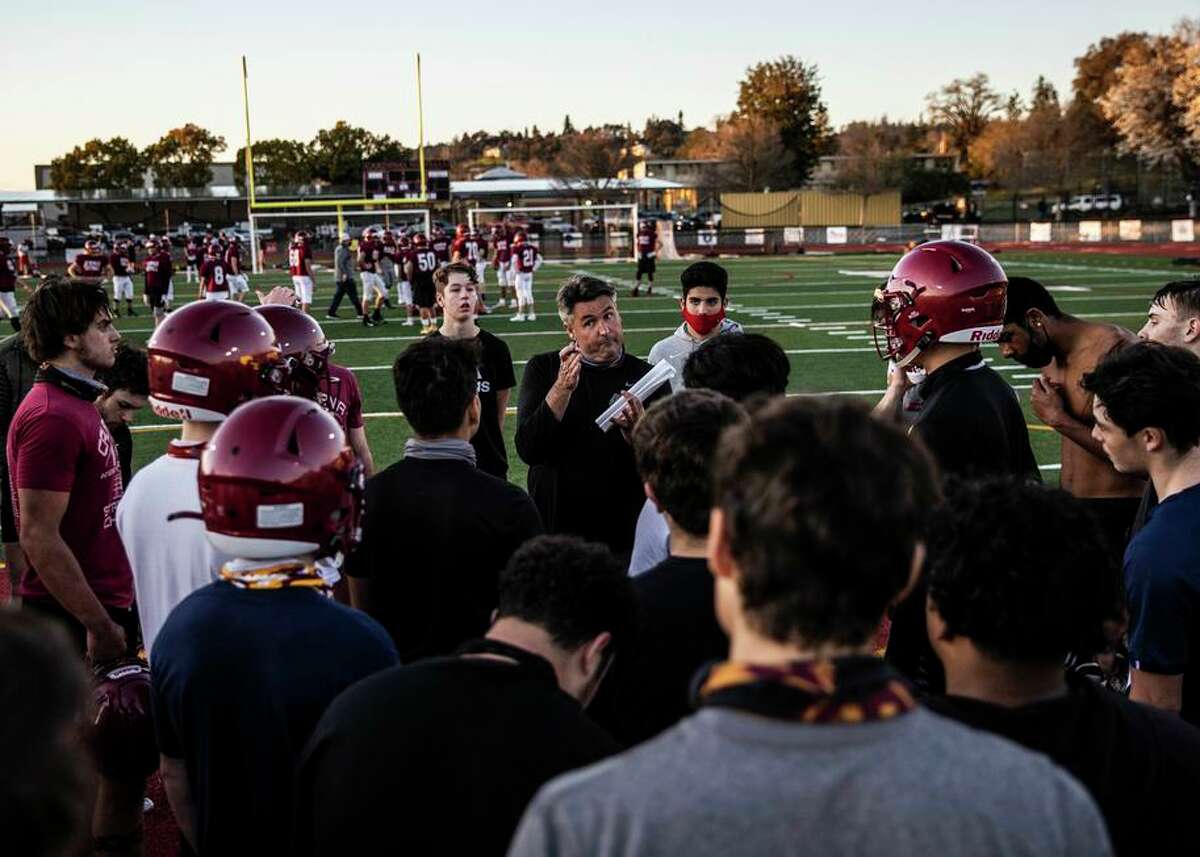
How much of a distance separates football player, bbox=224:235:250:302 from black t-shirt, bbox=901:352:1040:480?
78.5 ft

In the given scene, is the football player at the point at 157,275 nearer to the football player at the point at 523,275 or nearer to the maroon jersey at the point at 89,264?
the maroon jersey at the point at 89,264

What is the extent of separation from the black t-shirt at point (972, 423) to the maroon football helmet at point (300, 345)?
2290 mm

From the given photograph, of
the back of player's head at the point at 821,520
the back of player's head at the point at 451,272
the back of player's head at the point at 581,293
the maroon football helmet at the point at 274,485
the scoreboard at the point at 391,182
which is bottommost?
the maroon football helmet at the point at 274,485

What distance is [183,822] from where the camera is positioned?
2.76 m

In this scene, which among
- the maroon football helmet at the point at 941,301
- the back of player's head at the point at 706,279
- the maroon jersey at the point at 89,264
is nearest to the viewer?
the maroon football helmet at the point at 941,301

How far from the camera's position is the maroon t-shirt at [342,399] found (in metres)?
5.27

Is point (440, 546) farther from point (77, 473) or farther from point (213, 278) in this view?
point (213, 278)

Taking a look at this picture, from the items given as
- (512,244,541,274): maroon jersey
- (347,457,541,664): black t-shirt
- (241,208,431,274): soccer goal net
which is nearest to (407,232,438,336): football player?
(512,244,541,274): maroon jersey

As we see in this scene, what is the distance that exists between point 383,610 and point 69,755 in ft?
6.99

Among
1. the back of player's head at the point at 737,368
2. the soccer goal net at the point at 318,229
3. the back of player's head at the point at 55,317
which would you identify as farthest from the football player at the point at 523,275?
the back of player's head at the point at 737,368

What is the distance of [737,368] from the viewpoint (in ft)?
12.7

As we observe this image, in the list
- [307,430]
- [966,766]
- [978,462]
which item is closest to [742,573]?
[966,766]

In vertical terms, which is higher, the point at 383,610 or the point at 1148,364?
the point at 1148,364

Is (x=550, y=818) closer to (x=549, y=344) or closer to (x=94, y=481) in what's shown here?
(x=94, y=481)
